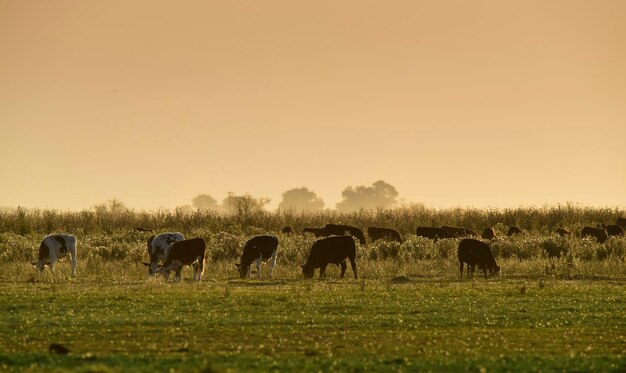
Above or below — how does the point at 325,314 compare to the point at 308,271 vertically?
below

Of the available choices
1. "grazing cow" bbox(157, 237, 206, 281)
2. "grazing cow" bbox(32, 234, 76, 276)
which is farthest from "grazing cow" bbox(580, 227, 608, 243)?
"grazing cow" bbox(32, 234, 76, 276)

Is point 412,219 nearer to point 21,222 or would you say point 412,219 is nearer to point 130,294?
point 21,222

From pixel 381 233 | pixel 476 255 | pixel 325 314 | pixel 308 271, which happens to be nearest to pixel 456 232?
pixel 381 233

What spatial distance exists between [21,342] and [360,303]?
11.6m

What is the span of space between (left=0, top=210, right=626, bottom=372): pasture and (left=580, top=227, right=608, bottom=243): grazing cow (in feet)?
20.9

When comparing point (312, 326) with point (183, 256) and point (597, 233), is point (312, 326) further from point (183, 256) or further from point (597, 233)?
point (597, 233)

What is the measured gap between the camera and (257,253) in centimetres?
4575

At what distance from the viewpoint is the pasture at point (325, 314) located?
795 inches

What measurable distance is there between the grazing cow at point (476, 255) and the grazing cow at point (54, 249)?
16444 mm

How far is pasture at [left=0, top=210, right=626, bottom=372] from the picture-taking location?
20.2 m

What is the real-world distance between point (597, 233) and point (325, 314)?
39054 mm

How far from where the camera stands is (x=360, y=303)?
31516 millimetres

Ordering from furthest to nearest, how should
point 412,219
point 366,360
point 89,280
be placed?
point 412,219, point 89,280, point 366,360

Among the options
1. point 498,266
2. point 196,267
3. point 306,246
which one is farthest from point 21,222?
point 498,266
